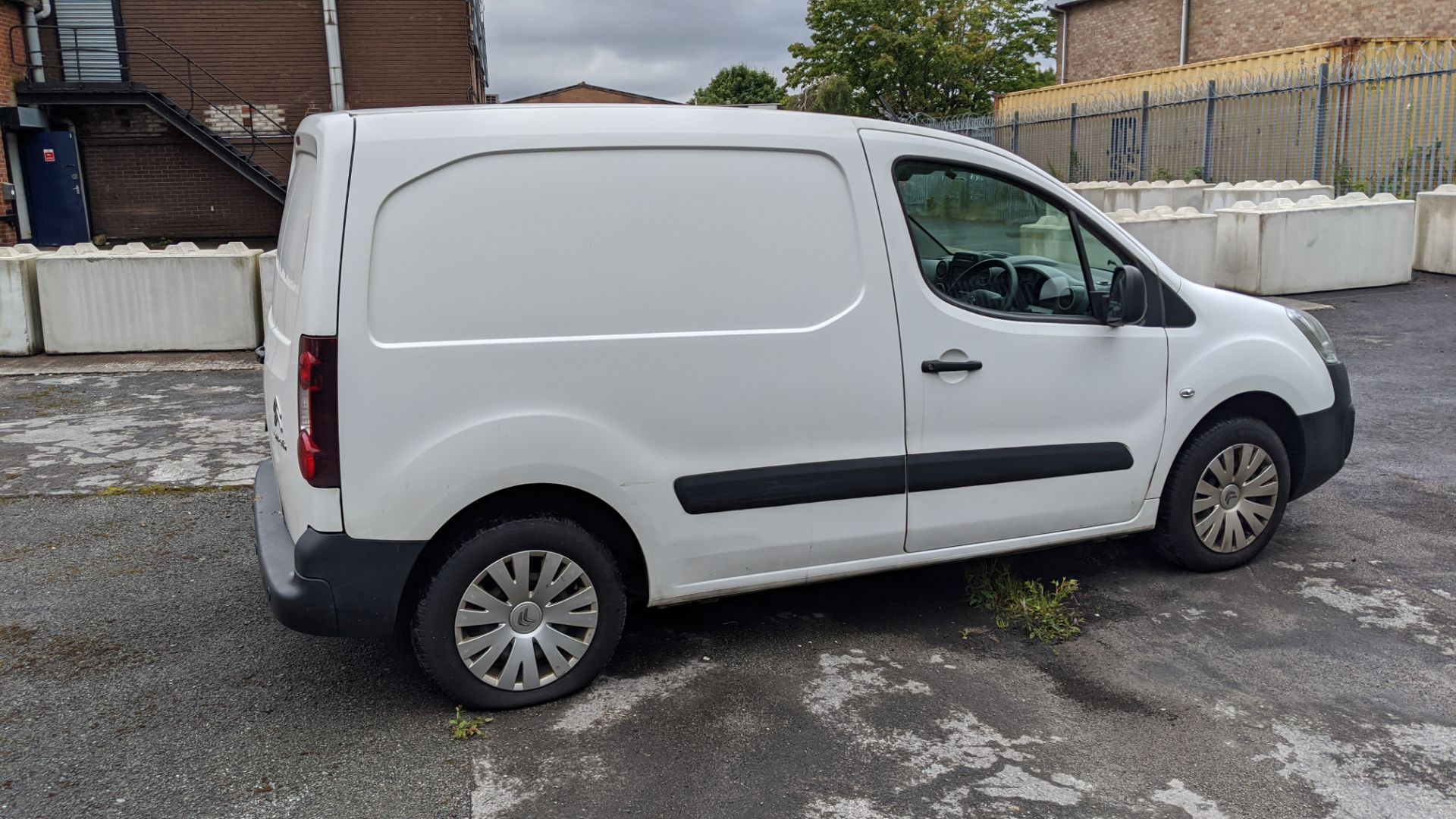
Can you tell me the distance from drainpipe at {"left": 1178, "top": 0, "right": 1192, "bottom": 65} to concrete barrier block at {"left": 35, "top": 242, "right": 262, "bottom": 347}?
99.8 feet

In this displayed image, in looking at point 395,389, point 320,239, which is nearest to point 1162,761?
point 395,389

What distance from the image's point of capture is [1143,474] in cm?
466

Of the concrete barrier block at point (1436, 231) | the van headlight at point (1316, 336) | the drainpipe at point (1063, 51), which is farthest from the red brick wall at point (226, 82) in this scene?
the drainpipe at point (1063, 51)

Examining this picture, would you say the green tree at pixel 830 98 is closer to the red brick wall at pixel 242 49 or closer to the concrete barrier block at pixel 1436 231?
the red brick wall at pixel 242 49

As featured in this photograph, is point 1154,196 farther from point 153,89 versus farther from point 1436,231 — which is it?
point 153,89

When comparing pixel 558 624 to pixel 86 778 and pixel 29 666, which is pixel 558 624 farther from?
pixel 29 666

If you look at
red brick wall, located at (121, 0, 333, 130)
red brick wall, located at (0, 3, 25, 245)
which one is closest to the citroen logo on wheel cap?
red brick wall, located at (0, 3, 25, 245)

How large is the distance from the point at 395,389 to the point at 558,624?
926mm

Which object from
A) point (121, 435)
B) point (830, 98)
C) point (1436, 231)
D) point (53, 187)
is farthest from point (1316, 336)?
point (830, 98)

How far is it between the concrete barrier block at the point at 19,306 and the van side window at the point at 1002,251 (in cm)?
894

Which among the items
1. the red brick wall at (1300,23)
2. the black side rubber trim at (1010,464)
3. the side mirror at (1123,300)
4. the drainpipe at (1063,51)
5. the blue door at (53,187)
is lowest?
the black side rubber trim at (1010,464)

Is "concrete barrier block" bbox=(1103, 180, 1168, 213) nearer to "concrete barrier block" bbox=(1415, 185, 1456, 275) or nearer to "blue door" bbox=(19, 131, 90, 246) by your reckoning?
"concrete barrier block" bbox=(1415, 185, 1456, 275)

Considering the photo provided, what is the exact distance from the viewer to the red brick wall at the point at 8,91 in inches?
798

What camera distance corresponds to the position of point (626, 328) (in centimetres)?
376
